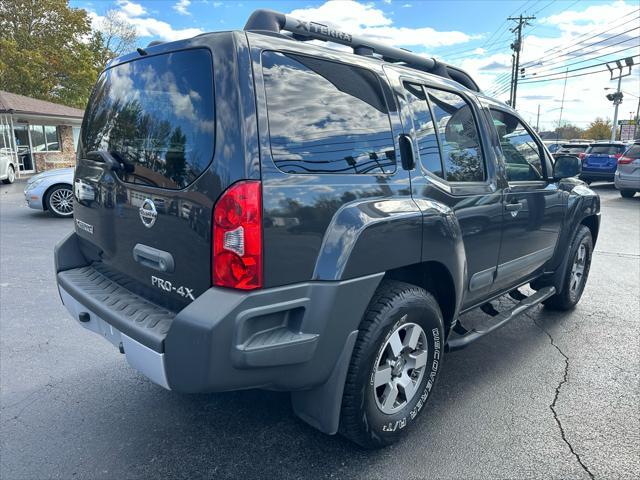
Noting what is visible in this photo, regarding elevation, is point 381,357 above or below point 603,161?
below

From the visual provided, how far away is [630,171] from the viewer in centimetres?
1396

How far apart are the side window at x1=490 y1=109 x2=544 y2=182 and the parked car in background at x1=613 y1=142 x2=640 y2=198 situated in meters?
12.3

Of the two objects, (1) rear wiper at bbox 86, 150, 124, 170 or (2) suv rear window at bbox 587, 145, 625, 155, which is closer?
(1) rear wiper at bbox 86, 150, 124, 170

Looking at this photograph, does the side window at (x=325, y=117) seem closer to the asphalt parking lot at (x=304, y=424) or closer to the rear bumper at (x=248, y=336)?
the rear bumper at (x=248, y=336)

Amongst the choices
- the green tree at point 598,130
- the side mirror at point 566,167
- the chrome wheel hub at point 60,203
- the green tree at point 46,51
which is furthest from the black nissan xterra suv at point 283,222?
the green tree at point 598,130

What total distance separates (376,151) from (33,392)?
2.68 meters

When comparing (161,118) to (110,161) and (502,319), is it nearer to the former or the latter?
(110,161)

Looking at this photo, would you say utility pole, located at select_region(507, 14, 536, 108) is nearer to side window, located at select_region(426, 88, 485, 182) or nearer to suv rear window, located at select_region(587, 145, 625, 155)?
suv rear window, located at select_region(587, 145, 625, 155)

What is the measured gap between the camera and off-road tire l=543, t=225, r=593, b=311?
4449 mm

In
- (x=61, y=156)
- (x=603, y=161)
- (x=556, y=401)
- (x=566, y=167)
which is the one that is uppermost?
(x=566, y=167)

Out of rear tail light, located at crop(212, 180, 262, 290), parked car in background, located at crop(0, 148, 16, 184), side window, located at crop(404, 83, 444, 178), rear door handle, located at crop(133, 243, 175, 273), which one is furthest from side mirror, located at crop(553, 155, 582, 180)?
parked car in background, located at crop(0, 148, 16, 184)

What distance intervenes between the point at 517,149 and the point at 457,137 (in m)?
0.89

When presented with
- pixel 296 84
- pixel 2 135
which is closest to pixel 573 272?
pixel 296 84

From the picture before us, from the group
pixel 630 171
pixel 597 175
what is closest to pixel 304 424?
pixel 630 171
